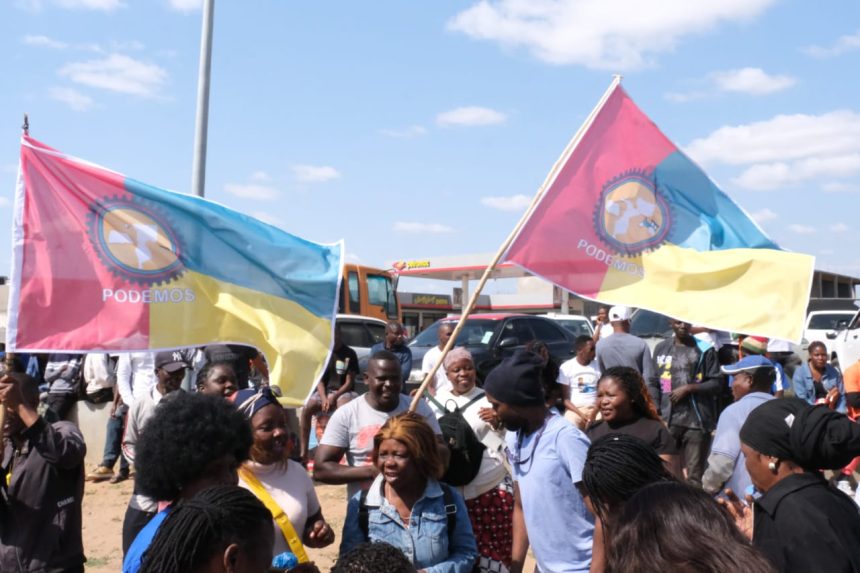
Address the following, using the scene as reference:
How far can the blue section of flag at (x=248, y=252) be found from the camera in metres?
5.18

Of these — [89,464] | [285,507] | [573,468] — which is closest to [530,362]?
[573,468]

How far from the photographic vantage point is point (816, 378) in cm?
1106

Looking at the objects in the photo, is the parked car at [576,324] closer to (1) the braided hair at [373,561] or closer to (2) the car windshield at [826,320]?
(2) the car windshield at [826,320]

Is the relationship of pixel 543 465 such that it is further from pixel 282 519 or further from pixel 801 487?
pixel 801 487

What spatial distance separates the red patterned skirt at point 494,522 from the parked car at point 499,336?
777cm

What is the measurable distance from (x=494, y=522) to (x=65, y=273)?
282 centimetres

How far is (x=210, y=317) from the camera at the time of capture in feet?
16.6

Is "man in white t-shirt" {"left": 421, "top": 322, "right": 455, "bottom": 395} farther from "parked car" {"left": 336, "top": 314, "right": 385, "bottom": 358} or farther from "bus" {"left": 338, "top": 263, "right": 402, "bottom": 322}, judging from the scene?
"bus" {"left": 338, "top": 263, "right": 402, "bottom": 322}

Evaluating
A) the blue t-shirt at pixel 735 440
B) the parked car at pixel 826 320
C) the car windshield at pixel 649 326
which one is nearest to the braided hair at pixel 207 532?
the blue t-shirt at pixel 735 440

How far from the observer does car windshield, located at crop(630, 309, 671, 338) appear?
14477mm

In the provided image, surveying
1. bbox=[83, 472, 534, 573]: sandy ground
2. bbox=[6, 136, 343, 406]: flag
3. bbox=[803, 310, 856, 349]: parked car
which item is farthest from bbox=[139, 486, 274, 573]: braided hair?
bbox=[803, 310, 856, 349]: parked car

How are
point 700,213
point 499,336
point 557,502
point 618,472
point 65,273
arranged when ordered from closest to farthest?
point 618,472, point 557,502, point 65,273, point 700,213, point 499,336

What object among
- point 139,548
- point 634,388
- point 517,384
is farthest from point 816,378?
point 139,548

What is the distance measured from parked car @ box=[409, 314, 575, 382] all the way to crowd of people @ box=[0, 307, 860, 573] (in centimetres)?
689
